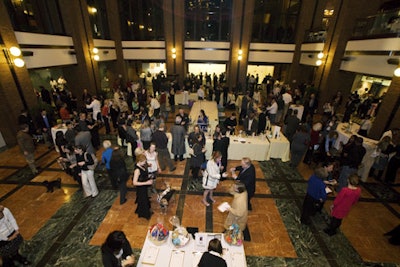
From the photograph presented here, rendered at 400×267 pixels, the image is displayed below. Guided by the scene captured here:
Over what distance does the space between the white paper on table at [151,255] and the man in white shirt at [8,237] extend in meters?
2.37

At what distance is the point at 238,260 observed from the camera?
9.56 feet

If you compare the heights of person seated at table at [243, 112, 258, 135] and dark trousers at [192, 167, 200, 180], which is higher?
person seated at table at [243, 112, 258, 135]

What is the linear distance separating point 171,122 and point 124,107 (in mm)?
2520

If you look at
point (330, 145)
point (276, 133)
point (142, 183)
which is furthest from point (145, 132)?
point (330, 145)

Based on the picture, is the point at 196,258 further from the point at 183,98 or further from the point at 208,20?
the point at 208,20

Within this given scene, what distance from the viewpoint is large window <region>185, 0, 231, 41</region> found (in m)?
15.5

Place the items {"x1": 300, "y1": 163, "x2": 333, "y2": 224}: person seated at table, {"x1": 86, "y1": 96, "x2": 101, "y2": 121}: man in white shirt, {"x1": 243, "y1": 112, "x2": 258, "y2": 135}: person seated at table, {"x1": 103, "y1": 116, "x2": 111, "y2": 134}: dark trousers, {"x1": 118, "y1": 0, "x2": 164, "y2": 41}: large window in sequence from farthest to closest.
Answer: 1. {"x1": 118, "y1": 0, "x2": 164, "y2": 41}: large window
2. {"x1": 103, "y1": 116, "x2": 111, "y2": 134}: dark trousers
3. {"x1": 86, "y1": 96, "x2": 101, "y2": 121}: man in white shirt
4. {"x1": 243, "y1": 112, "x2": 258, "y2": 135}: person seated at table
5. {"x1": 300, "y1": 163, "x2": 333, "y2": 224}: person seated at table

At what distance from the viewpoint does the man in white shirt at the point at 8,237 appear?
316cm

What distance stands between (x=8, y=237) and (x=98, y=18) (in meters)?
15.2

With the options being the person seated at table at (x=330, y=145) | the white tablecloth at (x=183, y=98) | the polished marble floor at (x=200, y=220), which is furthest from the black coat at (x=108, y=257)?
the white tablecloth at (x=183, y=98)

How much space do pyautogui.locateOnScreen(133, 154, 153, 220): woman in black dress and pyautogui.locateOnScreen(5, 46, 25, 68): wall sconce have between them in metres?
7.11

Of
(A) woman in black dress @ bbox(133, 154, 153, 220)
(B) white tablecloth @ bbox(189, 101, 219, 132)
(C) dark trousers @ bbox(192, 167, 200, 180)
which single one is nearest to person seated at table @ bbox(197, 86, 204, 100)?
(B) white tablecloth @ bbox(189, 101, 219, 132)

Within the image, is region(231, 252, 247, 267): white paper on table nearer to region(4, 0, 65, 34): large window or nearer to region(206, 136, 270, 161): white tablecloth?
region(206, 136, 270, 161): white tablecloth

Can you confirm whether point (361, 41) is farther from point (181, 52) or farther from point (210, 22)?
point (181, 52)
